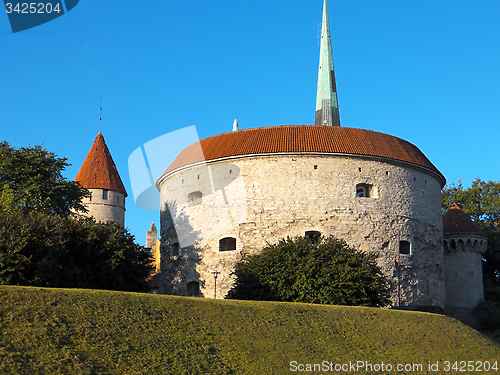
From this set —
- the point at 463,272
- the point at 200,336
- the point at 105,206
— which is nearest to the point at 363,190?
the point at 463,272

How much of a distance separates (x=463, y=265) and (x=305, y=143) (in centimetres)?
1340

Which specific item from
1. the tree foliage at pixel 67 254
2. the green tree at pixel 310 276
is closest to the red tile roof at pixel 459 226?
the green tree at pixel 310 276

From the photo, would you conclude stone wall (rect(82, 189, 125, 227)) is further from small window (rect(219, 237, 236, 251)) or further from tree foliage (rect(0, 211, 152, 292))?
tree foliage (rect(0, 211, 152, 292))

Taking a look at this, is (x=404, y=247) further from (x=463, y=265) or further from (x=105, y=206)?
(x=105, y=206)

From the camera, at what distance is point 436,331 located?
1703 centimetres

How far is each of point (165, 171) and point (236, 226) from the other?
622 centimetres

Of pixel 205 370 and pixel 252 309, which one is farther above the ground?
pixel 252 309

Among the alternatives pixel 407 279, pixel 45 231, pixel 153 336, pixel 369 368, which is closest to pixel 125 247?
pixel 45 231

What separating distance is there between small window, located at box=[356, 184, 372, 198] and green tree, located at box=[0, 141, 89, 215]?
42.3 ft

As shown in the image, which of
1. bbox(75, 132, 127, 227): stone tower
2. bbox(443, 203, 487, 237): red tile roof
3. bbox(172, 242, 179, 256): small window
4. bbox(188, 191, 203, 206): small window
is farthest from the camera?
bbox(75, 132, 127, 227): stone tower

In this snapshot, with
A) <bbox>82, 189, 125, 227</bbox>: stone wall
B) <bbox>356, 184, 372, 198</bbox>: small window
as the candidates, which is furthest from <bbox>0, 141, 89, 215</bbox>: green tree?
<bbox>356, 184, 372, 198</bbox>: small window

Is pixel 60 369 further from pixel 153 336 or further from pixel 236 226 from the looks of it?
pixel 236 226

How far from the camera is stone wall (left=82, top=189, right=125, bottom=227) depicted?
3419cm

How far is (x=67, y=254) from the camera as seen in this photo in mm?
19250
